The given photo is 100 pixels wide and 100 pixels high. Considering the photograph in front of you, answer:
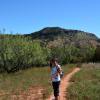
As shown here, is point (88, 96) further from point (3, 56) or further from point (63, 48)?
point (63, 48)

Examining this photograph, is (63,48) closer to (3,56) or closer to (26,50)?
(26,50)

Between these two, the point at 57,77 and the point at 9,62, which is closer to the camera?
the point at 57,77

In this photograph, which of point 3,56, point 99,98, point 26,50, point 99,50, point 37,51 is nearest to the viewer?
point 99,98

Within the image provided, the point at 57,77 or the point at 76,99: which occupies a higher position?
the point at 57,77

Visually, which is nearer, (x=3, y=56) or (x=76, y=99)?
(x=76, y=99)

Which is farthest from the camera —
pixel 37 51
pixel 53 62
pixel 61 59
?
pixel 61 59

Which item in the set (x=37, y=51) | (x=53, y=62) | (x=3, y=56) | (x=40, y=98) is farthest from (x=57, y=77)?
(x=37, y=51)

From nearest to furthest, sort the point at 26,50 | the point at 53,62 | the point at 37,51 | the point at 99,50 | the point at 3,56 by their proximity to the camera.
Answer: the point at 53,62, the point at 3,56, the point at 26,50, the point at 37,51, the point at 99,50

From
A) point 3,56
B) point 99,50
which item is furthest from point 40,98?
point 99,50

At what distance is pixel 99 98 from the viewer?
17.1 meters

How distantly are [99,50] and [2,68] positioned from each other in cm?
4242

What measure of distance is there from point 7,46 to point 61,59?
3085cm

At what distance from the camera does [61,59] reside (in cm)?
8350

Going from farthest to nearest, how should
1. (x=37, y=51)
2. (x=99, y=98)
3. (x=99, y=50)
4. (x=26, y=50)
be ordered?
(x=99, y=50) → (x=37, y=51) → (x=26, y=50) → (x=99, y=98)
